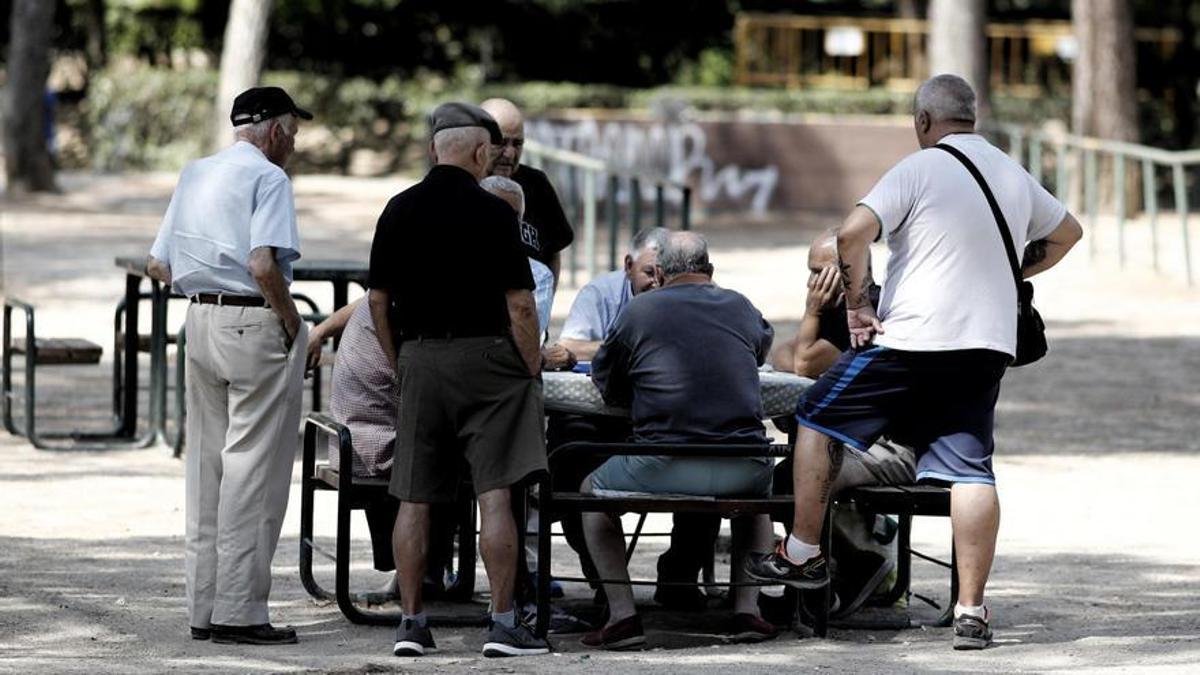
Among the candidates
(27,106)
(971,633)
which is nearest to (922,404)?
(971,633)

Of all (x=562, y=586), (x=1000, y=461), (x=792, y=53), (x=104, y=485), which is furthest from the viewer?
(x=792, y=53)

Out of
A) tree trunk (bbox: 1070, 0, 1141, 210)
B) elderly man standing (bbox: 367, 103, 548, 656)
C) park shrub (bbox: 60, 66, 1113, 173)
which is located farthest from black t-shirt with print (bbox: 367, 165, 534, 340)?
park shrub (bbox: 60, 66, 1113, 173)

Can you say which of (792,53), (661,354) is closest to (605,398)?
(661,354)

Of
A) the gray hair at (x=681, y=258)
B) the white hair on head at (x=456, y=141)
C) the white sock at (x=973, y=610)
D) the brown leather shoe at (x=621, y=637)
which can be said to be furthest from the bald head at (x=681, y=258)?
the white sock at (x=973, y=610)

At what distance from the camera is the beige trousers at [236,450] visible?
22.3 feet

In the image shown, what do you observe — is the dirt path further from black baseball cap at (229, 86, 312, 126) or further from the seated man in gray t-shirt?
black baseball cap at (229, 86, 312, 126)

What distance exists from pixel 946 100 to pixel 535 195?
227 centimetres

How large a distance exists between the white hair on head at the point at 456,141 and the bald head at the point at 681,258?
2.53ft

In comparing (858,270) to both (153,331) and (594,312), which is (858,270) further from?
(153,331)

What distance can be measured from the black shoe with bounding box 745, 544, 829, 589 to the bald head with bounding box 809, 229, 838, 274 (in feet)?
3.25

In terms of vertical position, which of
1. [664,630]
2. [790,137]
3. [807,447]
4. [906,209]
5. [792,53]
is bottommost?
[664,630]

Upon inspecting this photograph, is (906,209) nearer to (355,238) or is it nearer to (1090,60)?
(355,238)

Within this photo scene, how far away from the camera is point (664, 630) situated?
7.17 meters

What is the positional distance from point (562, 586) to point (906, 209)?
209 cm
